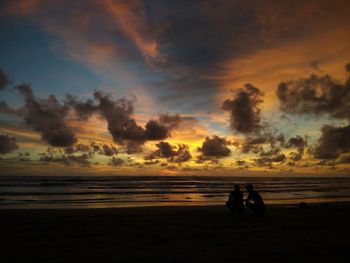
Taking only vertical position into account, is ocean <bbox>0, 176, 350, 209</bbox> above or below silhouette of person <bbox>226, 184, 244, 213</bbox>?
below

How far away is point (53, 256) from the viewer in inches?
368

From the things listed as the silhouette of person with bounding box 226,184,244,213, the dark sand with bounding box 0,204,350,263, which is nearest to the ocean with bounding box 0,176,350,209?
the silhouette of person with bounding box 226,184,244,213

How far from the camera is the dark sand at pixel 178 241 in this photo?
364 inches

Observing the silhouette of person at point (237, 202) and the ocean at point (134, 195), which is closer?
the silhouette of person at point (237, 202)

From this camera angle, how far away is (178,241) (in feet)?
37.8

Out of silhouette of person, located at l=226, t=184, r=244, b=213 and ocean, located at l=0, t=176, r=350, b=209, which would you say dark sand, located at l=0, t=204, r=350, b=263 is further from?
ocean, located at l=0, t=176, r=350, b=209

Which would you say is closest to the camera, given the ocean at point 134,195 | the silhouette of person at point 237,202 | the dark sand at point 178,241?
the dark sand at point 178,241

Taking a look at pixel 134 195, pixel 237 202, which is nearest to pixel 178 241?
pixel 237 202

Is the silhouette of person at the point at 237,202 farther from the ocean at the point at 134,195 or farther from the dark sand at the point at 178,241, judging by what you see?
the ocean at the point at 134,195

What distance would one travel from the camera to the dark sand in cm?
924

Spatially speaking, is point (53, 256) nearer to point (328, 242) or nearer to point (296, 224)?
point (328, 242)

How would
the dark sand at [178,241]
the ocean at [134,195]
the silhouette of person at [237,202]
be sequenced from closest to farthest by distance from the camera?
the dark sand at [178,241] → the silhouette of person at [237,202] → the ocean at [134,195]

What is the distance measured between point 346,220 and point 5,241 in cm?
1506

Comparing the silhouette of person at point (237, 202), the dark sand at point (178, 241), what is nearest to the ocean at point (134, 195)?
the silhouette of person at point (237, 202)
